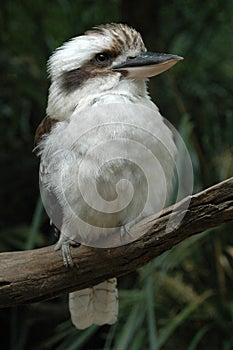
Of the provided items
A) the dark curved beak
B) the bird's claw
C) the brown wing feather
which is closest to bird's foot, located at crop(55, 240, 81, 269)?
the bird's claw

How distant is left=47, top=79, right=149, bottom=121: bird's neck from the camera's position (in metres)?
1.62

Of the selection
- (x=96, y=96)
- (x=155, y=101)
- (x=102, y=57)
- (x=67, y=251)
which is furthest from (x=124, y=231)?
(x=155, y=101)

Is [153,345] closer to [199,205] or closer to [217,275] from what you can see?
[217,275]

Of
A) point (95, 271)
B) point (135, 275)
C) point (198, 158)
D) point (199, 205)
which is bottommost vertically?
point (135, 275)

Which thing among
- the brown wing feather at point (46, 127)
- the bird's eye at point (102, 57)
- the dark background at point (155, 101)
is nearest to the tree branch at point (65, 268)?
the brown wing feather at point (46, 127)

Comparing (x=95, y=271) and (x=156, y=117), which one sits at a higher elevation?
(x=156, y=117)

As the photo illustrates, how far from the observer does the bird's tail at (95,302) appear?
189 cm

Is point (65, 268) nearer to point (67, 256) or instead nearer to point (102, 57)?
point (67, 256)

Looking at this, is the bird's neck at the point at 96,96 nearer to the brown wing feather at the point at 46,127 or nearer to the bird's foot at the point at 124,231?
the brown wing feather at the point at 46,127

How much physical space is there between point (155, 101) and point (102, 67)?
1.03m

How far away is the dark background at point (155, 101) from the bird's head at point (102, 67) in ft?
2.20

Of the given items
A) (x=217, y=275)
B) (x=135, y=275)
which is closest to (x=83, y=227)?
(x=217, y=275)

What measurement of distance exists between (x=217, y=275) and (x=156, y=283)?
0.20m

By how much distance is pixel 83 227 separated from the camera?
1616 mm
